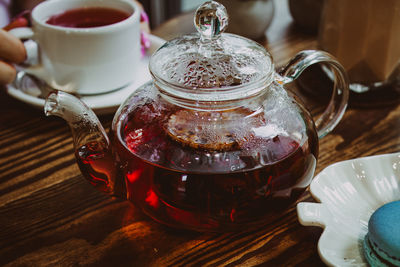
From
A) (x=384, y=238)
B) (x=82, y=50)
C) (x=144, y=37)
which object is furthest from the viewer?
(x=144, y=37)

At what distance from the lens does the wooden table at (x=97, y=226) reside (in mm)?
522

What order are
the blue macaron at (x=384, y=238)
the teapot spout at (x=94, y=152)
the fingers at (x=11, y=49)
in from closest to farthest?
the blue macaron at (x=384, y=238) → the teapot spout at (x=94, y=152) → the fingers at (x=11, y=49)

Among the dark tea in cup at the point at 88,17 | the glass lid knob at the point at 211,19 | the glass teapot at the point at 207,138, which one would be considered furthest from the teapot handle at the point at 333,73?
the dark tea in cup at the point at 88,17

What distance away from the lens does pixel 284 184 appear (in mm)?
511

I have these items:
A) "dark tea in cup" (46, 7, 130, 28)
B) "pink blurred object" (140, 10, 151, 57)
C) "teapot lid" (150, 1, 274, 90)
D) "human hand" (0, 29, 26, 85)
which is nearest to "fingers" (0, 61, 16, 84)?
"human hand" (0, 29, 26, 85)

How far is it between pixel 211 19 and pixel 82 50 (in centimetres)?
31

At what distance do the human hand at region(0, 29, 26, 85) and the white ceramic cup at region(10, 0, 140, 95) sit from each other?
2 cm

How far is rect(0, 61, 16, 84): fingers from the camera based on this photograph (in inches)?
30.2

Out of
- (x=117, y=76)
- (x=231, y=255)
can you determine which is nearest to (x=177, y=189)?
(x=231, y=255)

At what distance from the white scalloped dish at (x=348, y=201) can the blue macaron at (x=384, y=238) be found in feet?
0.07

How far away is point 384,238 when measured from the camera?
0.44 metres

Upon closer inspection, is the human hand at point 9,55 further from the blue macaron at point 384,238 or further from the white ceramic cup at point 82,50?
the blue macaron at point 384,238

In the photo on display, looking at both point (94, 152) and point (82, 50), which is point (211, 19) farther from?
point (82, 50)

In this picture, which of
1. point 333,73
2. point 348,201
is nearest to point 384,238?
point 348,201
